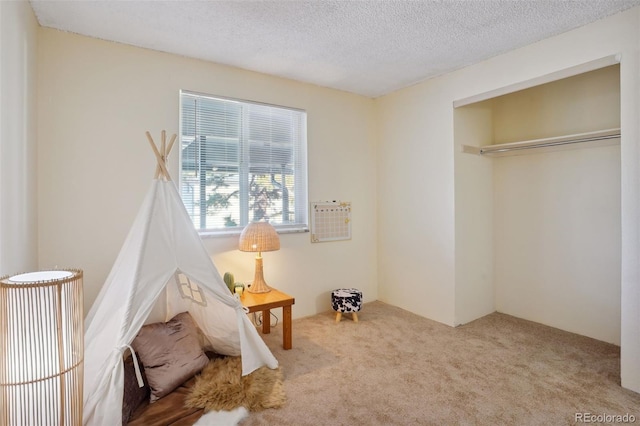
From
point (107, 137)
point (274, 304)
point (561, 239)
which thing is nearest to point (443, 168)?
point (561, 239)

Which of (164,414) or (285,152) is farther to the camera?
(285,152)

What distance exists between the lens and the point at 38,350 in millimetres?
1432

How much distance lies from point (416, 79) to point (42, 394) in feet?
12.5

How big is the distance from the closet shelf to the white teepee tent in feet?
9.01

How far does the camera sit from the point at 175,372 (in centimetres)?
221

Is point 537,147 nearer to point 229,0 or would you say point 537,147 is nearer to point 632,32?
point 632,32

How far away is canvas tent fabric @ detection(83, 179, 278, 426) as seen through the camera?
180cm

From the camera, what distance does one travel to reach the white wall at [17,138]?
1728 mm

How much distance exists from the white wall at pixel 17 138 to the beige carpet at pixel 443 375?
5.57ft

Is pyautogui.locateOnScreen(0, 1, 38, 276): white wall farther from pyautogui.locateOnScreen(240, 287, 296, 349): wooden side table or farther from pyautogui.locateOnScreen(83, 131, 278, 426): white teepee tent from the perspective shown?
pyautogui.locateOnScreen(240, 287, 296, 349): wooden side table

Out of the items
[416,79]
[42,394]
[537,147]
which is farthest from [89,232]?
[537,147]

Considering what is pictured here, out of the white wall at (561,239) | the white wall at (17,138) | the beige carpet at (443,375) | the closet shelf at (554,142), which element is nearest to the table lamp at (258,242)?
the beige carpet at (443,375)

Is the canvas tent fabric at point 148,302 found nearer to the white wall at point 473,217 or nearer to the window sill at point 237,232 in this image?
the window sill at point 237,232

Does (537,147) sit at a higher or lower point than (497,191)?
higher
